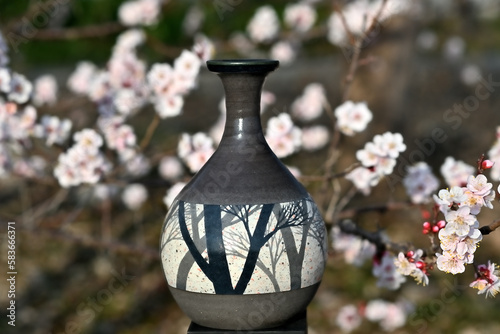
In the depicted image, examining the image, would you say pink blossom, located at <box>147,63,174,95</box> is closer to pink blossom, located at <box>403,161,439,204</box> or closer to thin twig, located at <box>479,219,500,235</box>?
pink blossom, located at <box>403,161,439,204</box>

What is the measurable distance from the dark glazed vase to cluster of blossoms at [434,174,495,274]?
410mm

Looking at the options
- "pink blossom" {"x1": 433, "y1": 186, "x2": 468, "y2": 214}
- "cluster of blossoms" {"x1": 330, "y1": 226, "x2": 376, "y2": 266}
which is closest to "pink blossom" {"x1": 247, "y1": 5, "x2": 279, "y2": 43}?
"cluster of blossoms" {"x1": 330, "y1": 226, "x2": 376, "y2": 266}

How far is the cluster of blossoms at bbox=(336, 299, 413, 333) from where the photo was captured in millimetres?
4297

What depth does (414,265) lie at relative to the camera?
7.71 feet

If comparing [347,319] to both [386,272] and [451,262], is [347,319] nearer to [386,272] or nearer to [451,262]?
[386,272]

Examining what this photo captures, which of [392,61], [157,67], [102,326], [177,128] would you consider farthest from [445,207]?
[177,128]

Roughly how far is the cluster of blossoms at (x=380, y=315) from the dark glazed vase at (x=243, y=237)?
207cm

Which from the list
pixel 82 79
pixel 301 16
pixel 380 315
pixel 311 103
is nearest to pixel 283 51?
pixel 301 16

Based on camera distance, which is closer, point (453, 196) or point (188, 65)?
point (453, 196)

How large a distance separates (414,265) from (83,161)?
5.75 feet

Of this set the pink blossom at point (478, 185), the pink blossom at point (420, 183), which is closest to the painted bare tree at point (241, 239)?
the pink blossom at point (478, 185)

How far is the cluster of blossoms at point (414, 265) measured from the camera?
233 cm

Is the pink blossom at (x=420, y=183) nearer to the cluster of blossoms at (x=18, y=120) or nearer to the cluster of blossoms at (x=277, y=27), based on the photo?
the cluster of blossoms at (x=18, y=120)

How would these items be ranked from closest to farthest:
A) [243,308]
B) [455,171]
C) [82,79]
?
1. [243,308]
2. [455,171]
3. [82,79]
